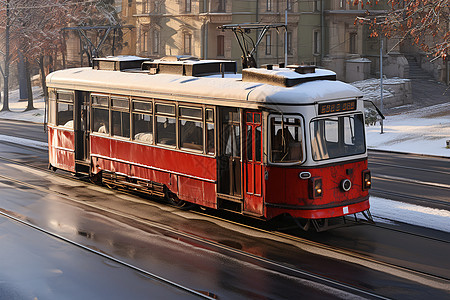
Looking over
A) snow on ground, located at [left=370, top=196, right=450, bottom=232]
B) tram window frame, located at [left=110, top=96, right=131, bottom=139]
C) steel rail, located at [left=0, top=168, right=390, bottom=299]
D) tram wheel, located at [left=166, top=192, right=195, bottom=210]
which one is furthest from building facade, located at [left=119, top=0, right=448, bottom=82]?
steel rail, located at [left=0, top=168, right=390, bottom=299]

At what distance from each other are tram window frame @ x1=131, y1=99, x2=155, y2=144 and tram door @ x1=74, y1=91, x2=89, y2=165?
251 cm

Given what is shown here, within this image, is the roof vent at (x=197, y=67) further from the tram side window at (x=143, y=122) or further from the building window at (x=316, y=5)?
the building window at (x=316, y=5)

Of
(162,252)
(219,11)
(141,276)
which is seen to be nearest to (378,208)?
(162,252)

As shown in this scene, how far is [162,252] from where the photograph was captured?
13.4 m

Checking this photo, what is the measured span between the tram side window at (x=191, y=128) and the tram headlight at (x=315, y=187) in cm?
303

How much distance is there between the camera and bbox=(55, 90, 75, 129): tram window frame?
66.8 ft

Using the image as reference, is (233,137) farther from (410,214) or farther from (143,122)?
(410,214)

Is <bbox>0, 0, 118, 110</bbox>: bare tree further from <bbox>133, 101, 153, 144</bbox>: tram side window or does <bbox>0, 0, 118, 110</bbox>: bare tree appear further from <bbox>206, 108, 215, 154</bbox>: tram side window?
<bbox>206, 108, 215, 154</bbox>: tram side window

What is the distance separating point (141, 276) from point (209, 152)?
4085 millimetres

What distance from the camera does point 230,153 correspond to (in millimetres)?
14938

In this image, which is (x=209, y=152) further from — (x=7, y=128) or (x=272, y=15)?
(x=272, y=15)

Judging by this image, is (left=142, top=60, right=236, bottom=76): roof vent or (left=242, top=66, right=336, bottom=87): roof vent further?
(left=142, top=60, right=236, bottom=76): roof vent

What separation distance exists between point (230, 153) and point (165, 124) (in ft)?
7.73

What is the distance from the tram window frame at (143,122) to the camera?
1716cm
